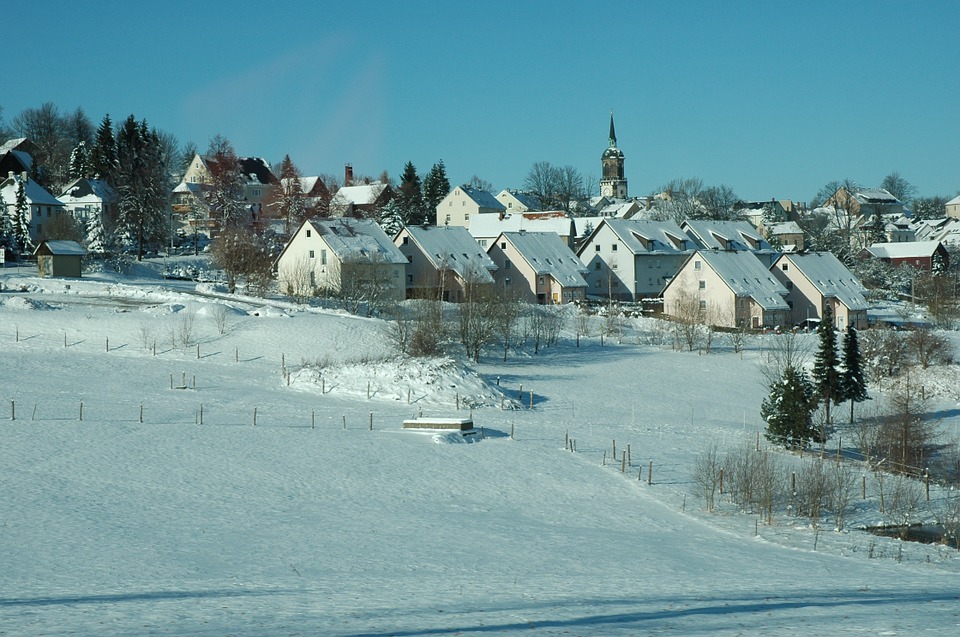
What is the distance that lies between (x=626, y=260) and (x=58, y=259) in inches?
1742

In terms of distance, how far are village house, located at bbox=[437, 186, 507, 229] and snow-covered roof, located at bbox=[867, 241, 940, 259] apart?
41819 mm

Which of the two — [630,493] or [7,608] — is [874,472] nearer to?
[630,493]

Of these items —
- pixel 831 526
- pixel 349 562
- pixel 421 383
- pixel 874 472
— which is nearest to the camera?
pixel 349 562

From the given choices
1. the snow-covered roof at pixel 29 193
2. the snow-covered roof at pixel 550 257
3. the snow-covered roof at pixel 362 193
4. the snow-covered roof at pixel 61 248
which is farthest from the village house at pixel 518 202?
the snow-covered roof at pixel 61 248

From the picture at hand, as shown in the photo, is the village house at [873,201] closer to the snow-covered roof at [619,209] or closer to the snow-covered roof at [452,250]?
the snow-covered roof at [619,209]

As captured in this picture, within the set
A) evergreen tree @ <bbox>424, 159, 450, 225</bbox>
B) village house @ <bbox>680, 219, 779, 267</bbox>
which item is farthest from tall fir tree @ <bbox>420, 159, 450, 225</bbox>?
village house @ <bbox>680, 219, 779, 267</bbox>

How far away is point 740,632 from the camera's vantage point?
1539 centimetres

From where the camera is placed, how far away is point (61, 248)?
6394 cm

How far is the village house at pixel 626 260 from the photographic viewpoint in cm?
8281

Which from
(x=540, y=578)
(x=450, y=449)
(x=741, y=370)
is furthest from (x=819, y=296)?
(x=540, y=578)

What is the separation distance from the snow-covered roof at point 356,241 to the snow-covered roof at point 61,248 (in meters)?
15.4

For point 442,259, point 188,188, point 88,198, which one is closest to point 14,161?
point 188,188

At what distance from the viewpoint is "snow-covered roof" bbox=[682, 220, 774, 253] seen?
90.2m

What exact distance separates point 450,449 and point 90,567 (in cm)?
1604
